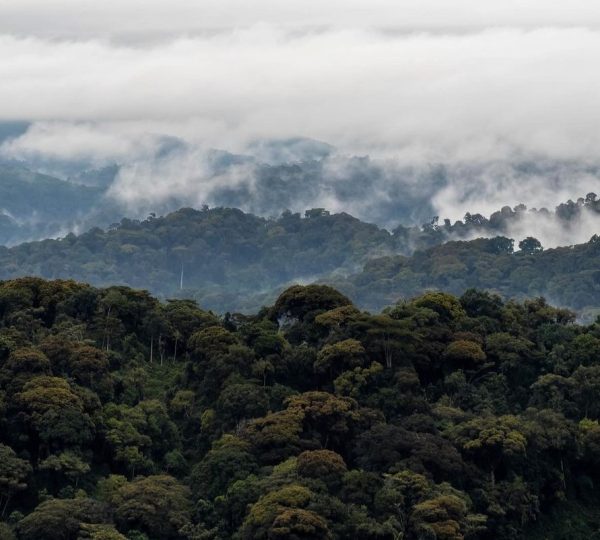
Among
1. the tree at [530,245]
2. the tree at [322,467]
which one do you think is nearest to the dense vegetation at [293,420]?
the tree at [322,467]

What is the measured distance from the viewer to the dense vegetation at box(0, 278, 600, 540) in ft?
148

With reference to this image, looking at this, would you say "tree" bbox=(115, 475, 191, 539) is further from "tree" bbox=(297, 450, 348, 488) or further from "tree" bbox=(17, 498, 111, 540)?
"tree" bbox=(297, 450, 348, 488)

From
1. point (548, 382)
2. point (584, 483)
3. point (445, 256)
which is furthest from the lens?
point (445, 256)

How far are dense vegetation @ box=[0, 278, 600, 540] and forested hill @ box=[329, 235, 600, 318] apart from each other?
112m

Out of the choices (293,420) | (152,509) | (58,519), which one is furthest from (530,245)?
(58,519)

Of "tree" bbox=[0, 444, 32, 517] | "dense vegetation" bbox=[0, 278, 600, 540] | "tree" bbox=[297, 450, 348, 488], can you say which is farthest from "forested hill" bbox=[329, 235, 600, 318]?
"tree" bbox=[0, 444, 32, 517]

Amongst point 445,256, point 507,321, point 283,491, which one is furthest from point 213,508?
point 445,256

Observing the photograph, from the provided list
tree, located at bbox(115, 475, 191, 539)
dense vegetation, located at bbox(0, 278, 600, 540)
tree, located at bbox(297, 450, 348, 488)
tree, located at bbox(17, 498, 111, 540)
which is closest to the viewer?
tree, located at bbox(17, 498, 111, 540)

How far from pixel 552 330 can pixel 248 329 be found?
13.2m

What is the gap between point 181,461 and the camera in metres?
51.9

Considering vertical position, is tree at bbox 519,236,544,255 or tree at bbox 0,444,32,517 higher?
tree at bbox 519,236,544,255

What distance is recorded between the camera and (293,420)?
50094mm

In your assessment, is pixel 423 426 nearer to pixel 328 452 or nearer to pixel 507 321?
pixel 328 452

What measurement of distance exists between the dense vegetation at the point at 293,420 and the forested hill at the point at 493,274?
112 meters
